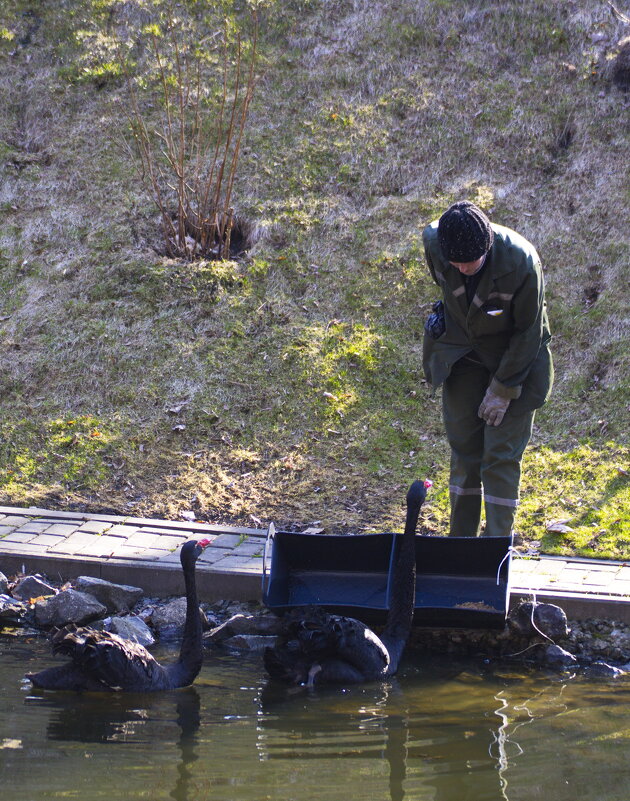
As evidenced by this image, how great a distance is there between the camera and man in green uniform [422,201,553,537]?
225 inches

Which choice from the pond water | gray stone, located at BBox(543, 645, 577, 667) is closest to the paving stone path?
gray stone, located at BBox(543, 645, 577, 667)

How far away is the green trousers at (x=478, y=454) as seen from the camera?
6.15 metres

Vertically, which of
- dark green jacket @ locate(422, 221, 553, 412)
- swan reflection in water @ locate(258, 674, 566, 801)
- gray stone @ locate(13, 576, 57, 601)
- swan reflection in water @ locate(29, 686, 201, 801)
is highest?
dark green jacket @ locate(422, 221, 553, 412)

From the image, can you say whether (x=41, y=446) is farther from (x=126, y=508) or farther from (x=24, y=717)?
(x=24, y=717)

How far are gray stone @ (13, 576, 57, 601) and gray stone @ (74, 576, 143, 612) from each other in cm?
22

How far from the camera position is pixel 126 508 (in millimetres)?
7902

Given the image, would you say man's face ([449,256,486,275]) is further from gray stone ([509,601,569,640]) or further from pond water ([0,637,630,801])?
pond water ([0,637,630,801])

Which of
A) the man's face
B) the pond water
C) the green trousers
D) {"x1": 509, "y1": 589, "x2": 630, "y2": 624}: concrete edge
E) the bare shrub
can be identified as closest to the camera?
the pond water

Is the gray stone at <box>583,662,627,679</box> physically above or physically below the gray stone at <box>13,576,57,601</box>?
below

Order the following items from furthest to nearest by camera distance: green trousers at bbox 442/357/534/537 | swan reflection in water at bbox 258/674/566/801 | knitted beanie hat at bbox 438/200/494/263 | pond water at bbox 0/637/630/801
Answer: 1. green trousers at bbox 442/357/534/537
2. knitted beanie hat at bbox 438/200/494/263
3. swan reflection in water at bbox 258/674/566/801
4. pond water at bbox 0/637/630/801

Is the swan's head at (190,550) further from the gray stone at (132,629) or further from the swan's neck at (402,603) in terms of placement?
the swan's neck at (402,603)

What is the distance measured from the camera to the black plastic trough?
5.75m

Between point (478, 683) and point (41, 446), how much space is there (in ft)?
16.3

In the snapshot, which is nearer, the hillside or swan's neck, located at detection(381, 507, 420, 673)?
swan's neck, located at detection(381, 507, 420, 673)
